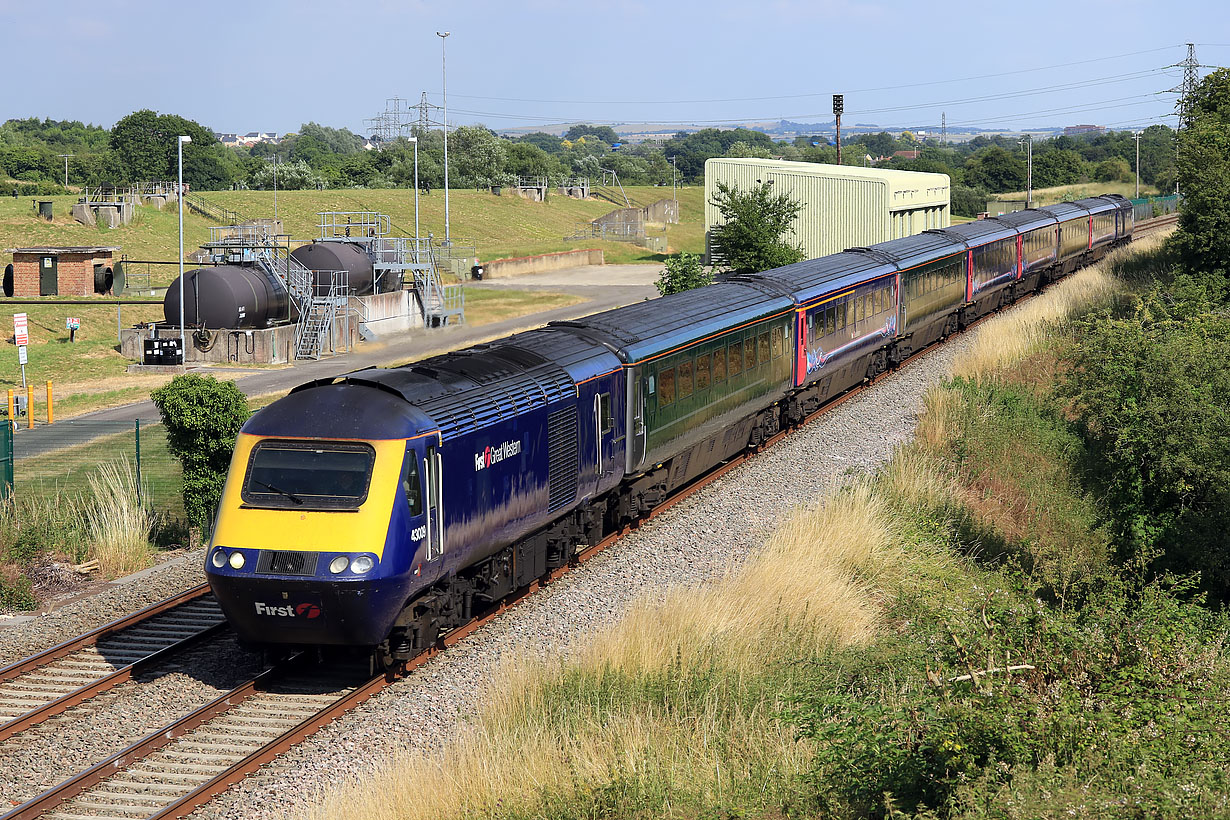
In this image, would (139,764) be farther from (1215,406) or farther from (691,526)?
(1215,406)

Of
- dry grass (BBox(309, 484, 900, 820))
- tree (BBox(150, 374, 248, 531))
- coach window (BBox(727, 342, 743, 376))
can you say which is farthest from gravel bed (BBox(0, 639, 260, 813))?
coach window (BBox(727, 342, 743, 376))

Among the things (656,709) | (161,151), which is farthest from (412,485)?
(161,151)

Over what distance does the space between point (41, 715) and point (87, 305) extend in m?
44.4

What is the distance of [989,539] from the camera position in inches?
787

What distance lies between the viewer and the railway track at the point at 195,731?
1018cm

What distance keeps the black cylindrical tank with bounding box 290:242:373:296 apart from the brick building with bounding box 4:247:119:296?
12777 mm

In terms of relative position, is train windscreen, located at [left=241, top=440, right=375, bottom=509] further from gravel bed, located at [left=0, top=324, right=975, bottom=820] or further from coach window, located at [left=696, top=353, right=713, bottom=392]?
coach window, located at [left=696, top=353, right=713, bottom=392]

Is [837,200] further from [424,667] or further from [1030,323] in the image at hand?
[424,667]

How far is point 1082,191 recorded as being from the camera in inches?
4820

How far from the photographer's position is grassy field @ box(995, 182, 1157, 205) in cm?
11762

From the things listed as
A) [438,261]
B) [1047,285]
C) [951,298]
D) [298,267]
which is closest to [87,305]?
[298,267]

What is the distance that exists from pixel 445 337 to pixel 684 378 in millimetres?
28663

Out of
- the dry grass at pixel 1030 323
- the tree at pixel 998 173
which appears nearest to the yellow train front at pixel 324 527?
the dry grass at pixel 1030 323

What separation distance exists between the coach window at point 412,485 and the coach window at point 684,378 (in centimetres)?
769
